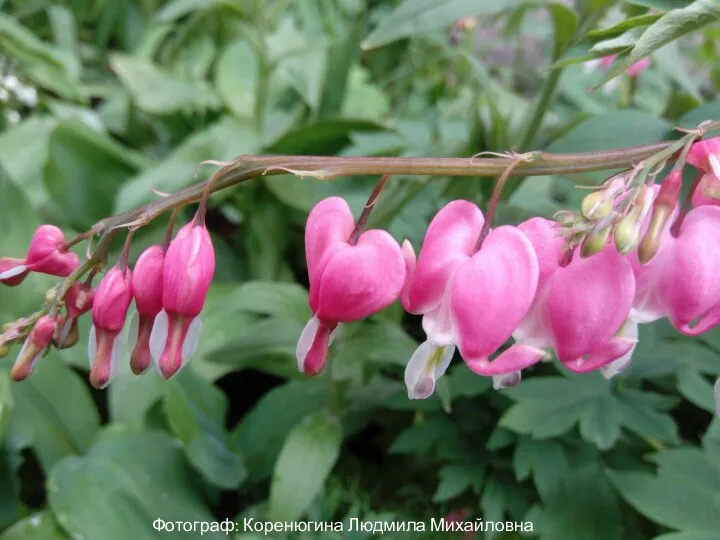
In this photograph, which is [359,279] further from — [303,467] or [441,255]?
[303,467]

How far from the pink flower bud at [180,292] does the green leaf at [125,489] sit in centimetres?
43

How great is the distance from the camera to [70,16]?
229cm

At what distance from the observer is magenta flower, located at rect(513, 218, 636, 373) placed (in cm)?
44

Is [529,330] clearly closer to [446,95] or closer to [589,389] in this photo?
[589,389]

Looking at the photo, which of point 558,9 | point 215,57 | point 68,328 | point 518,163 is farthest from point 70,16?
point 518,163

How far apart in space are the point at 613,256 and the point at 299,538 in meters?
0.56

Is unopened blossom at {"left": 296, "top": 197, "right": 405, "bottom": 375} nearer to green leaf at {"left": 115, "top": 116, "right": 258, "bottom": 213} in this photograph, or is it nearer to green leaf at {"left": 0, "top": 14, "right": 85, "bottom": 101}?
green leaf at {"left": 115, "top": 116, "right": 258, "bottom": 213}

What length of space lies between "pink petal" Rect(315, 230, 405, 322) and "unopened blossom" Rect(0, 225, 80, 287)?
25cm

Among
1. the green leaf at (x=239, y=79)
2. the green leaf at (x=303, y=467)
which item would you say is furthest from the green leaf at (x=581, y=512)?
the green leaf at (x=239, y=79)

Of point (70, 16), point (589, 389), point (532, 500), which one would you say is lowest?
point (532, 500)

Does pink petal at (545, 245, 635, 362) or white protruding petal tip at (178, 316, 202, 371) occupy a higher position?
pink petal at (545, 245, 635, 362)

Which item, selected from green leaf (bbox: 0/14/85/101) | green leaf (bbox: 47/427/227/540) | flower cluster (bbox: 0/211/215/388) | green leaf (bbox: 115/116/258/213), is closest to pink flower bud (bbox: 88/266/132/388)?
flower cluster (bbox: 0/211/215/388)

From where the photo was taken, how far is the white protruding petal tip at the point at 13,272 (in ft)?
1.70

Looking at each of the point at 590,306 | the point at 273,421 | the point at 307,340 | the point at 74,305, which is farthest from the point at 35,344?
the point at 273,421
